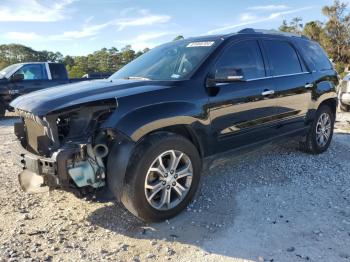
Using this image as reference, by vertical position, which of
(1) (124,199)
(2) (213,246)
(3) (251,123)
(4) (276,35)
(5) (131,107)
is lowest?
(2) (213,246)

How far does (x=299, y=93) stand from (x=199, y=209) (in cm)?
243

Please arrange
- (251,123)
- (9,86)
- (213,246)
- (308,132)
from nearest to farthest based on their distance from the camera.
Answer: (213,246) → (251,123) → (308,132) → (9,86)

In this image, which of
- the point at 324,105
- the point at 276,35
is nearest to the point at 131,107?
the point at 276,35

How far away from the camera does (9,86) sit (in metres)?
12.2

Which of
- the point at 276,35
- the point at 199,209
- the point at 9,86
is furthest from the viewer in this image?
the point at 9,86

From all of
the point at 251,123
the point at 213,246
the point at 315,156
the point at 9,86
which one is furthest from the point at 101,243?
the point at 9,86

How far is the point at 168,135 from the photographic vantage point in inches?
149

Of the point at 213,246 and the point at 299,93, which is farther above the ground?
the point at 299,93

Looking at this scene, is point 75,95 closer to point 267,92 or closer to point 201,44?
point 201,44

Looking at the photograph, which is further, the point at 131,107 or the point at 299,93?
the point at 299,93

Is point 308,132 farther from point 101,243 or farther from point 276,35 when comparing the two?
point 101,243

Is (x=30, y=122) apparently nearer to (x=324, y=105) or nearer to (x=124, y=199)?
(x=124, y=199)

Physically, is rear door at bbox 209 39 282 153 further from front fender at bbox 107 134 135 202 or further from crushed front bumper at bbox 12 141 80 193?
crushed front bumper at bbox 12 141 80 193

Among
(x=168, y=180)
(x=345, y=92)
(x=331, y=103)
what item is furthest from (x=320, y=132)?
(x=345, y=92)
